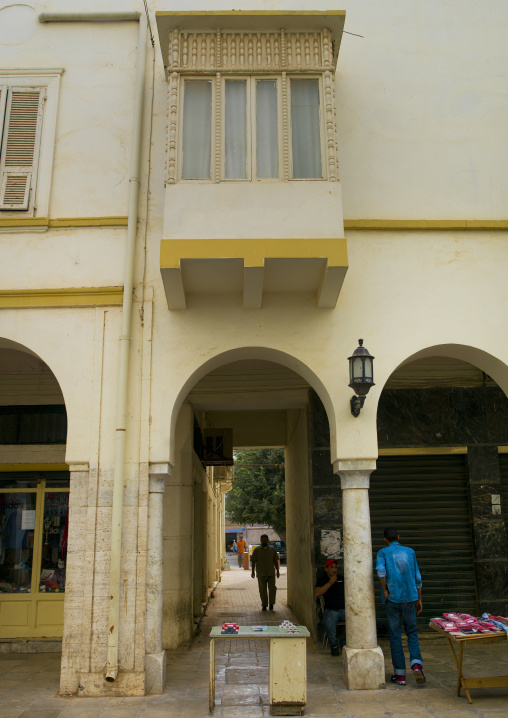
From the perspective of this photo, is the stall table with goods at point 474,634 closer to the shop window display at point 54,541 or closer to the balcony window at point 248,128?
the balcony window at point 248,128

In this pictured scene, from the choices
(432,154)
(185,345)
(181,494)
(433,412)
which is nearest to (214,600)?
(181,494)

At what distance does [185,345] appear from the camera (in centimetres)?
745

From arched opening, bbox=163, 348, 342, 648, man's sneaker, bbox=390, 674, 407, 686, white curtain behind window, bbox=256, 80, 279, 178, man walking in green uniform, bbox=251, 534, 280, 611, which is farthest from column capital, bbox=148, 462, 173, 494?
man walking in green uniform, bbox=251, 534, 280, 611

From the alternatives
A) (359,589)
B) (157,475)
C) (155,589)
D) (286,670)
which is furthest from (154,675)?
(359,589)

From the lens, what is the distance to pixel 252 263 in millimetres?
6852

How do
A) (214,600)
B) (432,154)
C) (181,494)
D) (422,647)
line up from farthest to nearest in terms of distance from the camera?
(214,600), (181,494), (422,647), (432,154)

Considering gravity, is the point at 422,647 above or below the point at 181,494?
below

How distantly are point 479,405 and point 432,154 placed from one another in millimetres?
4067

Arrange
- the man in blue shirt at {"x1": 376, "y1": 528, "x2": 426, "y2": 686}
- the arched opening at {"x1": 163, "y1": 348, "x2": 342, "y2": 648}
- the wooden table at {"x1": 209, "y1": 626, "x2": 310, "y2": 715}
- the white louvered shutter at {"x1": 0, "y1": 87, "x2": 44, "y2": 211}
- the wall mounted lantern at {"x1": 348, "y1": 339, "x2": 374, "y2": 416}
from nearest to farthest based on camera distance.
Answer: the wooden table at {"x1": 209, "y1": 626, "x2": 310, "y2": 715}, the man in blue shirt at {"x1": 376, "y1": 528, "x2": 426, "y2": 686}, the wall mounted lantern at {"x1": 348, "y1": 339, "x2": 374, "y2": 416}, the white louvered shutter at {"x1": 0, "y1": 87, "x2": 44, "y2": 211}, the arched opening at {"x1": 163, "y1": 348, "x2": 342, "y2": 648}

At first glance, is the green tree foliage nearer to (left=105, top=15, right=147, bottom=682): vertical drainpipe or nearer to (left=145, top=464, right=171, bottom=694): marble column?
(left=145, top=464, right=171, bottom=694): marble column

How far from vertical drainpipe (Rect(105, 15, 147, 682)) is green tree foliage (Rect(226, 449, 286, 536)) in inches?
876

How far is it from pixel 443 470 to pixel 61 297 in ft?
21.1

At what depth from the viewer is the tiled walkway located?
5918 mm

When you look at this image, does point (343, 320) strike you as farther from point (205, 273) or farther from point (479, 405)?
point (479, 405)
